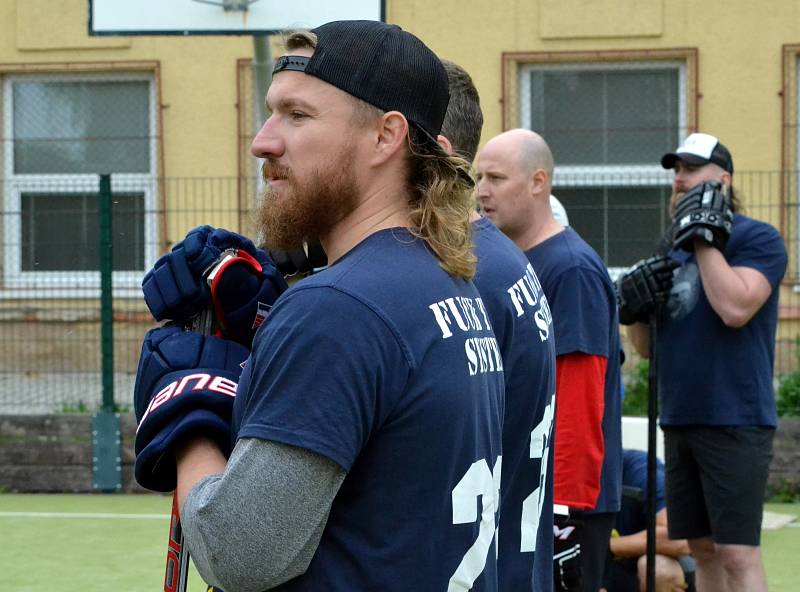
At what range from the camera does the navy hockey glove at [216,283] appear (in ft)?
6.77

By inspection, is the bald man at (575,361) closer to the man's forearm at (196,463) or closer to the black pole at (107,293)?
the man's forearm at (196,463)

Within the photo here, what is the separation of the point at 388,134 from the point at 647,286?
3.43 metres

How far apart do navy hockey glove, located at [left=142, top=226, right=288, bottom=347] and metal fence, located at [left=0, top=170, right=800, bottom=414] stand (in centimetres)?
727

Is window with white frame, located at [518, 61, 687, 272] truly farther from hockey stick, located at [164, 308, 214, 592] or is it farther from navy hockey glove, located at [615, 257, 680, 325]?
hockey stick, located at [164, 308, 214, 592]

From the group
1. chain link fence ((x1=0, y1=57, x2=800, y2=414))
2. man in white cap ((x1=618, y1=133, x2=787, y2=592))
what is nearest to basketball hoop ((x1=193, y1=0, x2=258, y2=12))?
chain link fence ((x1=0, y1=57, x2=800, y2=414))

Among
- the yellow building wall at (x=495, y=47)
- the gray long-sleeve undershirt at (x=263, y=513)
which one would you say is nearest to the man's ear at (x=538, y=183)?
the gray long-sleeve undershirt at (x=263, y=513)

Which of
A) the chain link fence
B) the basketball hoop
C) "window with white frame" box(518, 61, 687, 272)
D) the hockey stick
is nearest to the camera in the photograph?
the hockey stick

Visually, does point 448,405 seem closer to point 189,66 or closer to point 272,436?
point 272,436

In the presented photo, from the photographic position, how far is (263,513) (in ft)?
5.97

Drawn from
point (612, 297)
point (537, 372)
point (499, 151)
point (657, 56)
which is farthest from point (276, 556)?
point (657, 56)

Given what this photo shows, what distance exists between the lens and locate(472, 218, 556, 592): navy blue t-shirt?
2.66 m

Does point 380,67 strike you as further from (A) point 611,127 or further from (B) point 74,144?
(B) point 74,144

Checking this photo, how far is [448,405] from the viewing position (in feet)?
6.30

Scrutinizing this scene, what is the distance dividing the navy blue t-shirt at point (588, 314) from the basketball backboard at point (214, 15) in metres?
4.68
